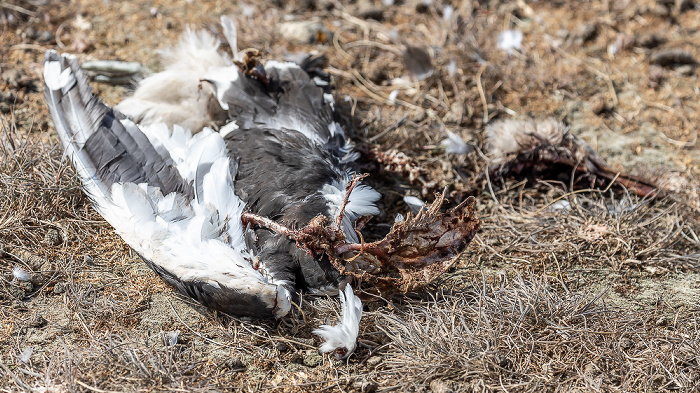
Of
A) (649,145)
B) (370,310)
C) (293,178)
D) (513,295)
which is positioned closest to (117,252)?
(293,178)

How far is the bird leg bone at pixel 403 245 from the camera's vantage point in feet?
7.59

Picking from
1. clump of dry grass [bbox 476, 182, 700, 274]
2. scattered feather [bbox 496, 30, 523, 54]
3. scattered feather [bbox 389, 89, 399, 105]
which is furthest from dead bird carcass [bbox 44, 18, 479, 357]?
scattered feather [bbox 496, 30, 523, 54]

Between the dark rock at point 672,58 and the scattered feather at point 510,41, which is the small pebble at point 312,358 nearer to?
the scattered feather at point 510,41

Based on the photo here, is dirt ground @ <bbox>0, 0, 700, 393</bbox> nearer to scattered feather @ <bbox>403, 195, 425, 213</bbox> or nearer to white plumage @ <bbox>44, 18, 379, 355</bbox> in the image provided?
scattered feather @ <bbox>403, 195, 425, 213</bbox>

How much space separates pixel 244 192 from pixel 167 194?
30cm

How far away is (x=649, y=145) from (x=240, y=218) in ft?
8.08

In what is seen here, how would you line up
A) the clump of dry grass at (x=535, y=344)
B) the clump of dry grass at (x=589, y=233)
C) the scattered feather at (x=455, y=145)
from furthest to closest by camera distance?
the scattered feather at (x=455, y=145)
the clump of dry grass at (x=589, y=233)
the clump of dry grass at (x=535, y=344)

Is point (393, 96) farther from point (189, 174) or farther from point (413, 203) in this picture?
point (189, 174)

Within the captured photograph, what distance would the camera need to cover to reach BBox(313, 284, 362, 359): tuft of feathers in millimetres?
2252

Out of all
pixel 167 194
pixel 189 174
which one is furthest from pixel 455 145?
pixel 167 194

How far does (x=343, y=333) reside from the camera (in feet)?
7.39

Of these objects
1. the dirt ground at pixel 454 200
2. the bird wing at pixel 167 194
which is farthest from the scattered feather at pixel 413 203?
the bird wing at pixel 167 194

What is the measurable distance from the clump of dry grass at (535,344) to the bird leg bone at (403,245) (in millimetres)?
153

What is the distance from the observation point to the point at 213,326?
7.86 feet
